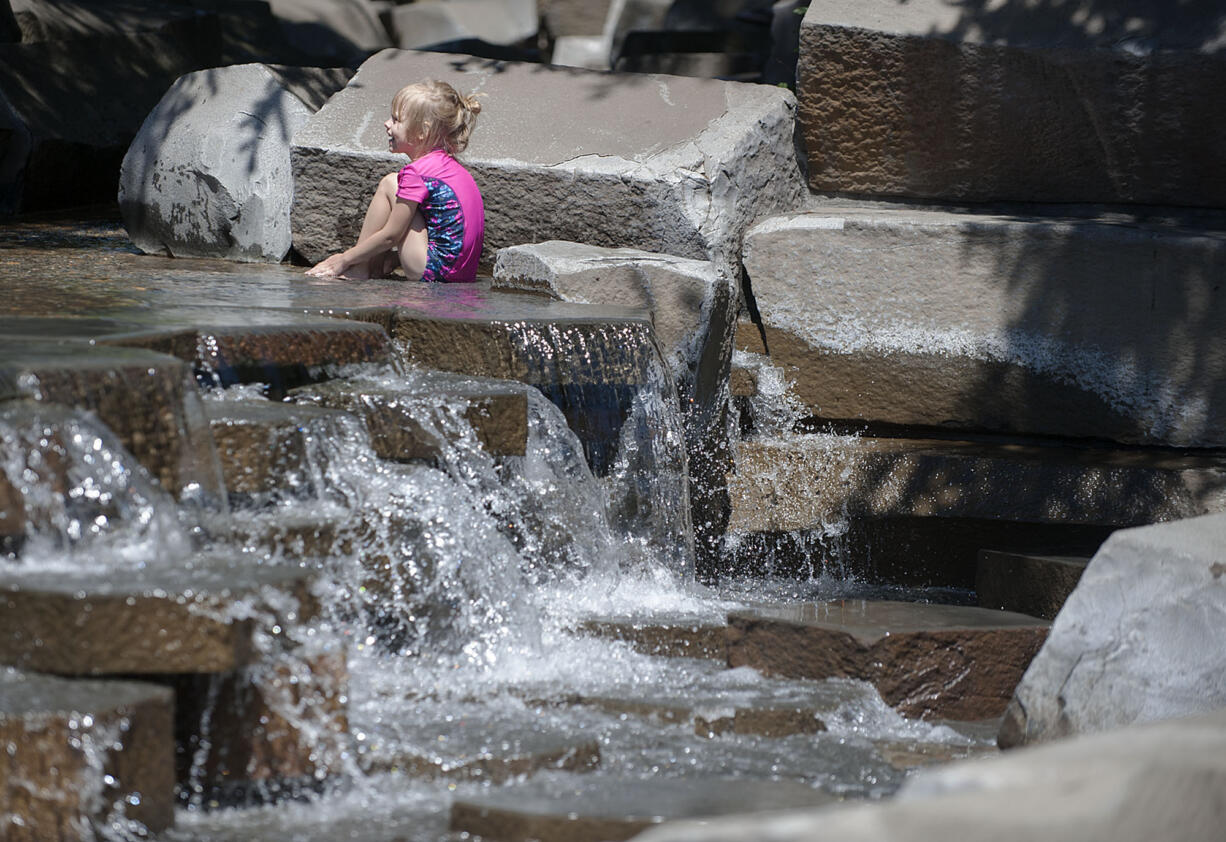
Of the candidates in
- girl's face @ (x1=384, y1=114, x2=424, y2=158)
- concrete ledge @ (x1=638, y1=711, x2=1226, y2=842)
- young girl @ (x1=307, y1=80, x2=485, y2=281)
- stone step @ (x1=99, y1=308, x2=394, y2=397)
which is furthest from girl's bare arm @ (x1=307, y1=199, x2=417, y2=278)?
concrete ledge @ (x1=638, y1=711, x2=1226, y2=842)

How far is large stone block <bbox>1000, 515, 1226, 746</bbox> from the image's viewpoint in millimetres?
3092

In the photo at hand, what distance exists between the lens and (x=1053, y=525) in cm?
489

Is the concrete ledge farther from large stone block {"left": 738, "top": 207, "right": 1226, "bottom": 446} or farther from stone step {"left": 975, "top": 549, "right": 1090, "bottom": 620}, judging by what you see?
large stone block {"left": 738, "top": 207, "right": 1226, "bottom": 446}

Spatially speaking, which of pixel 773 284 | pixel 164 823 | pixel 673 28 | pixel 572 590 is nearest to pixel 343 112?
pixel 773 284

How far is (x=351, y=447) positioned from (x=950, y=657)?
1.50 m

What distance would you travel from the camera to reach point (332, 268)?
18.2 feet

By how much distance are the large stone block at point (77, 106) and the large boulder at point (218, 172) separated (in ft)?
6.22

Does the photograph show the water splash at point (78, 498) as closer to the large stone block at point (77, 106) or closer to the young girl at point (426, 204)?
the young girl at point (426, 204)

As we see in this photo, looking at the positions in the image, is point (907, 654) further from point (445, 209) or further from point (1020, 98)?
point (1020, 98)

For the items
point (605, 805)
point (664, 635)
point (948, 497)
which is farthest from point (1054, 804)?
point (948, 497)

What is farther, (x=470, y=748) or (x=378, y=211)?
(x=378, y=211)

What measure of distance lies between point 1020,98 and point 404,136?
229 cm

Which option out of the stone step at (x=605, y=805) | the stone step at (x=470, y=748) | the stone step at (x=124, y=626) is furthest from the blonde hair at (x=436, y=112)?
the stone step at (x=605, y=805)

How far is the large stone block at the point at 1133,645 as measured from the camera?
122 inches
